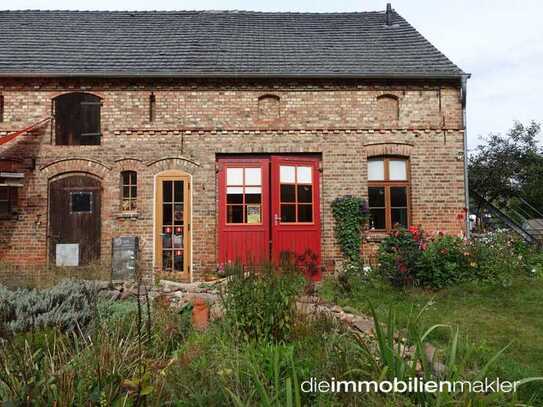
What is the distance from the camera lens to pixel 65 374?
8.39 ft

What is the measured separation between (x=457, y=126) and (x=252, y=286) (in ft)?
26.0

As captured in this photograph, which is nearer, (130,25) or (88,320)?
(88,320)

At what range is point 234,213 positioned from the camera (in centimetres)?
941

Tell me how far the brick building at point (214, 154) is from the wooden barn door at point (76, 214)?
24mm

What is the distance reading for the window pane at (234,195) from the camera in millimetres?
9438

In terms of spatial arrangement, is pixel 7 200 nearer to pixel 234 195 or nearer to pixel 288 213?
pixel 234 195

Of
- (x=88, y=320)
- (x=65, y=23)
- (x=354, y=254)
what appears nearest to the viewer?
(x=88, y=320)

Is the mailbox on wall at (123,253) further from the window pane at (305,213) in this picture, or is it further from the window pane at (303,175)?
the window pane at (303,175)

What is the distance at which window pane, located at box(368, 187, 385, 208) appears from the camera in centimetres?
969

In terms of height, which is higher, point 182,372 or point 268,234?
point 268,234

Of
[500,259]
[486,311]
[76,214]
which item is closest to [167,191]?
[76,214]

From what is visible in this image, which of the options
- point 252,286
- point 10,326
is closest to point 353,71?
point 252,286

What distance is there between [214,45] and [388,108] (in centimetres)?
514

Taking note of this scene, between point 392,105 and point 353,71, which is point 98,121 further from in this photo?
point 392,105
